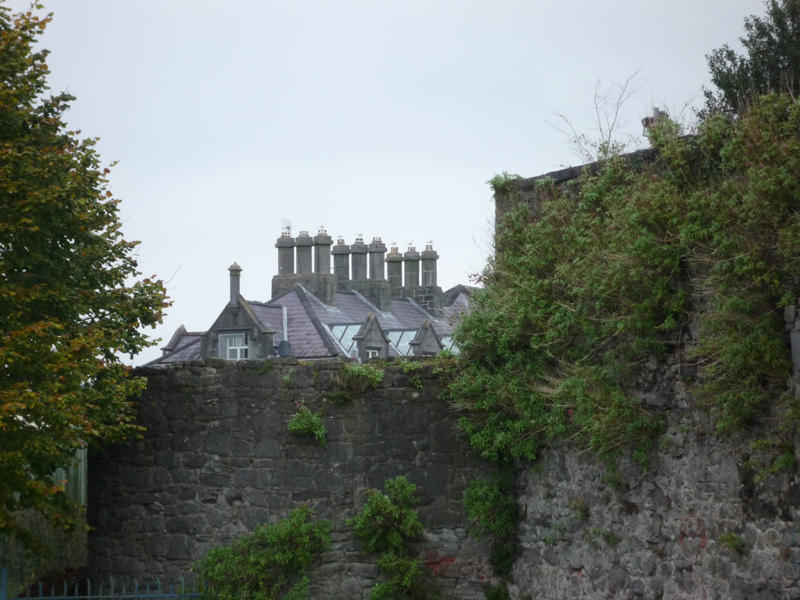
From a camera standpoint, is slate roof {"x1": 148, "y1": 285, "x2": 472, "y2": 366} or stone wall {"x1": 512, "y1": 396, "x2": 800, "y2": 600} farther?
slate roof {"x1": 148, "y1": 285, "x2": 472, "y2": 366}

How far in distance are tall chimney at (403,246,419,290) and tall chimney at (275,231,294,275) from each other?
14.7 ft

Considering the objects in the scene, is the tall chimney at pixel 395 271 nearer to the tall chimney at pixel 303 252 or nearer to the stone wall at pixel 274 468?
the tall chimney at pixel 303 252

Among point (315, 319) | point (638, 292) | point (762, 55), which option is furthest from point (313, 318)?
point (638, 292)

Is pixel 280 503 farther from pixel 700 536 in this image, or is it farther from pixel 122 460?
pixel 700 536

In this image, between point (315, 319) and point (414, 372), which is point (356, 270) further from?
point (414, 372)

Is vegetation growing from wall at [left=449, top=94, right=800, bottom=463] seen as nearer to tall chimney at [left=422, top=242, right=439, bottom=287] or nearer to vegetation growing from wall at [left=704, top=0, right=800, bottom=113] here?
vegetation growing from wall at [left=704, top=0, right=800, bottom=113]

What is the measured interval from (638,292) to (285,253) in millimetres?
25951

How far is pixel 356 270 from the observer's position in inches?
1314

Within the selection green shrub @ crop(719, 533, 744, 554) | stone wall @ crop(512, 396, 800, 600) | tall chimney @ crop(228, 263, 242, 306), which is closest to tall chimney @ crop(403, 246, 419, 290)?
tall chimney @ crop(228, 263, 242, 306)

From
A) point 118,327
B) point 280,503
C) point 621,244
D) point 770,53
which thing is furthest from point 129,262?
point 770,53

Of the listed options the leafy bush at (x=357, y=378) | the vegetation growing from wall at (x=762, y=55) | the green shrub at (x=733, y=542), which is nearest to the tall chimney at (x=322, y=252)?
the vegetation growing from wall at (x=762, y=55)

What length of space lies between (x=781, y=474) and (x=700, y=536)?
101 centimetres

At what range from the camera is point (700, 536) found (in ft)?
22.3

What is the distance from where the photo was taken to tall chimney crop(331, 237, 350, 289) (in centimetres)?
3341
